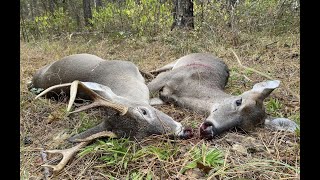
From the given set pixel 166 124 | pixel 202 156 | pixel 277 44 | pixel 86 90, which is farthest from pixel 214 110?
pixel 277 44

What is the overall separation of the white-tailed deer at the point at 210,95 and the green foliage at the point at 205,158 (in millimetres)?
376

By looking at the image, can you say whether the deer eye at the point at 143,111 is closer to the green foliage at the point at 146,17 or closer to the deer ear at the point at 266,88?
the deer ear at the point at 266,88

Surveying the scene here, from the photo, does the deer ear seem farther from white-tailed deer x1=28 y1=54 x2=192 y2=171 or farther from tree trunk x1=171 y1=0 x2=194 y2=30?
tree trunk x1=171 y1=0 x2=194 y2=30

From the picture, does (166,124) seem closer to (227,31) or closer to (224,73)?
(224,73)

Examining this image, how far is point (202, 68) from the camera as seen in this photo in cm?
545

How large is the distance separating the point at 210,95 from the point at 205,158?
1707mm

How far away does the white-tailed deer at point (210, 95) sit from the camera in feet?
12.5

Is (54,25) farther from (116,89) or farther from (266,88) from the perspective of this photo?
(266,88)

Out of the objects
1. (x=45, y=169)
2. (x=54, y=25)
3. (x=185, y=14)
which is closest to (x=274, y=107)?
(x=45, y=169)

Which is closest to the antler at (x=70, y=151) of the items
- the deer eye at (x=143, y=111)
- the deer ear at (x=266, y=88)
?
the deer eye at (x=143, y=111)

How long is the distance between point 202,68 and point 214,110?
1.44 meters

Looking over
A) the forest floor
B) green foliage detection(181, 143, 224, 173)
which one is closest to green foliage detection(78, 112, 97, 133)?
the forest floor

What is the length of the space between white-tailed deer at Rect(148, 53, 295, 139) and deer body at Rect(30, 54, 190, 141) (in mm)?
300

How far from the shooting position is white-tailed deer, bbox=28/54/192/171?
3.45 meters
